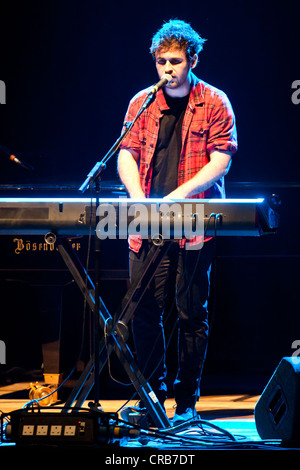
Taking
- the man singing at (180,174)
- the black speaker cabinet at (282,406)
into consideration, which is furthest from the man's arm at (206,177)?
the black speaker cabinet at (282,406)

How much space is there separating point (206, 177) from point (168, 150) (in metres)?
0.30

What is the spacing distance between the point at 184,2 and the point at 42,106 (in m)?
1.26

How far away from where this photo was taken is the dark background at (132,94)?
4215 millimetres

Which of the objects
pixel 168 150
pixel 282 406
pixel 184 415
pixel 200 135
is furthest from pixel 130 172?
pixel 282 406

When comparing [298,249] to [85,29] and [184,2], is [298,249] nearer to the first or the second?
[184,2]

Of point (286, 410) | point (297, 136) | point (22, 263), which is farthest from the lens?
point (297, 136)

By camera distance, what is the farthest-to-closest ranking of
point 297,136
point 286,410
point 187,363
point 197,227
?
1. point 297,136
2. point 187,363
3. point 197,227
4. point 286,410

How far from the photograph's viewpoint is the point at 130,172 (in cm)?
297

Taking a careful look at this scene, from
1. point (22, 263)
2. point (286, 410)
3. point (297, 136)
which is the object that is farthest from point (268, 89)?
point (286, 410)

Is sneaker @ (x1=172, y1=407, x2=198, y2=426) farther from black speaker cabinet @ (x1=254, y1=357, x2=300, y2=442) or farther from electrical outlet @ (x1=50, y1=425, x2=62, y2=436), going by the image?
electrical outlet @ (x1=50, y1=425, x2=62, y2=436)

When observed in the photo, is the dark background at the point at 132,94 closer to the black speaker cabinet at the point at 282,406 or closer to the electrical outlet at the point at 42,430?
the black speaker cabinet at the point at 282,406

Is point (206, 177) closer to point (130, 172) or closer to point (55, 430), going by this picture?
point (130, 172)

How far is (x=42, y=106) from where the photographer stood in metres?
4.52

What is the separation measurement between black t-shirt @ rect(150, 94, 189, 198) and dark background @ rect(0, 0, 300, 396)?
963 millimetres
